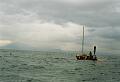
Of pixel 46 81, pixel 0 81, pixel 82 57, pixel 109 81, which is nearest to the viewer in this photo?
pixel 0 81

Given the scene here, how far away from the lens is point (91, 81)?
Result: 1688 inches

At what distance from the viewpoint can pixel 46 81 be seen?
40.8 m

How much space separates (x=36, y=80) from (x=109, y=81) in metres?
11.4

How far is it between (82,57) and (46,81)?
74635 mm

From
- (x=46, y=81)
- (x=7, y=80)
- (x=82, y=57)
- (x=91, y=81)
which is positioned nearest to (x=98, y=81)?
(x=91, y=81)

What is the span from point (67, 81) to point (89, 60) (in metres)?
74.2

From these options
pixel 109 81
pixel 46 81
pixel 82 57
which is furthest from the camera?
pixel 82 57

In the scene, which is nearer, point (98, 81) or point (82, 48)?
point (98, 81)

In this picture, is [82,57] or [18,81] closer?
[18,81]

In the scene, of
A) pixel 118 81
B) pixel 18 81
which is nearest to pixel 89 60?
pixel 118 81

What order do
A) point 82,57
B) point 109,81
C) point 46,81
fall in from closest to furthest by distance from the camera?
point 46,81
point 109,81
point 82,57

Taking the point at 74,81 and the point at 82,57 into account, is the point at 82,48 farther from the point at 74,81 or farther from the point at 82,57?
the point at 74,81

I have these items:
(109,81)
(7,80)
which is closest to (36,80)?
(7,80)

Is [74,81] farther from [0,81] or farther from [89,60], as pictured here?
[89,60]
